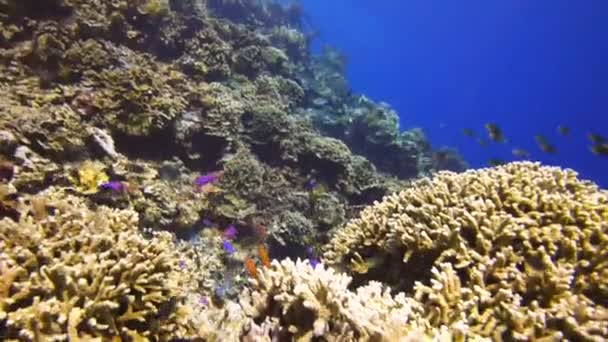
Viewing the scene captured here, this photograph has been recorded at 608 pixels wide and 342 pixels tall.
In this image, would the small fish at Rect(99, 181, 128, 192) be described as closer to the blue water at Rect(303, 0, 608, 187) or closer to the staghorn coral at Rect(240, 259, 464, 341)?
the staghorn coral at Rect(240, 259, 464, 341)

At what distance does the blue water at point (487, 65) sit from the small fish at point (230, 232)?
243 feet

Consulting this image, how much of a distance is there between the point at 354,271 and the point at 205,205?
3.26 m

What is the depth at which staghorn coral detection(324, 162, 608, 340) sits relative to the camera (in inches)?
123

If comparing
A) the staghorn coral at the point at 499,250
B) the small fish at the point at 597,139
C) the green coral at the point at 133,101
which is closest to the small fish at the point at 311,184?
the green coral at the point at 133,101

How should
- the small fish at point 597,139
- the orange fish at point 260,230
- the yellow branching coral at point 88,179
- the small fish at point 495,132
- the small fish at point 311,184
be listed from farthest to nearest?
1. the small fish at point 495,132
2. the small fish at point 311,184
3. the small fish at point 597,139
4. the orange fish at point 260,230
5. the yellow branching coral at point 88,179

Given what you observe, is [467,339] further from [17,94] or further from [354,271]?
[17,94]

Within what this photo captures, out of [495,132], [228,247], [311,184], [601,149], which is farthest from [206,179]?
[601,149]

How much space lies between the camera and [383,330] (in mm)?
2688

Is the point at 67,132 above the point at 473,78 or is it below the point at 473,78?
below

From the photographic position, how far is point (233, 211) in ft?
23.2

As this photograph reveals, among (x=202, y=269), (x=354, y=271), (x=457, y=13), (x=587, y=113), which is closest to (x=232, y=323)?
(x=354, y=271)

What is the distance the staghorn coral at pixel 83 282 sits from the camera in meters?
2.68

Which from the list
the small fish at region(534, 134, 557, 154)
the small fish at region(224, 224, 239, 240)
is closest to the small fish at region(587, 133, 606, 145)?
the small fish at region(534, 134, 557, 154)

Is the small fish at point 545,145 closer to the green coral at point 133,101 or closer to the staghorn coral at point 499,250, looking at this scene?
the staghorn coral at point 499,250
